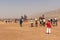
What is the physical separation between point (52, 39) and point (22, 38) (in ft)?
8.87

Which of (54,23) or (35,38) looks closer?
(35,38)

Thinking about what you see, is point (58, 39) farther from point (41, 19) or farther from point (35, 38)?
point (41, 19)

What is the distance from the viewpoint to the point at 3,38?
20406 millimetres

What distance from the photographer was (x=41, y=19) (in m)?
34.2

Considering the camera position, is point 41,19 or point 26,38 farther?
point 41,19

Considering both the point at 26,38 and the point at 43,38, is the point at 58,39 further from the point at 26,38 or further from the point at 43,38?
the point at 26,38

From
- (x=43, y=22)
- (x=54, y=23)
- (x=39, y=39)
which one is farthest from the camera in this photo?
(x=54, y=23)

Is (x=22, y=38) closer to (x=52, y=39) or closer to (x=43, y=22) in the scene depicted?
(x=52, y=39)

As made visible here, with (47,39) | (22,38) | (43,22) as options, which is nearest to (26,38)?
(22,38)

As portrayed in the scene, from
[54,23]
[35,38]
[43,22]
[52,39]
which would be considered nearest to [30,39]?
[35,38]

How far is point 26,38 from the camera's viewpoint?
20.5m

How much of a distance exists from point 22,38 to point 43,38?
6.20ft

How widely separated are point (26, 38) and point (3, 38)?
2.06 metres

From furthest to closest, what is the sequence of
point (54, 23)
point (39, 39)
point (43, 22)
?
point (54, 23)
point (43, 22)
point (39, 39)
